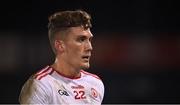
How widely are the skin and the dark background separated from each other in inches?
98.8

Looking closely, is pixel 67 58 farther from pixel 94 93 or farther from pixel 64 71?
pixel 94 93

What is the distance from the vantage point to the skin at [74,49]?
2961mm

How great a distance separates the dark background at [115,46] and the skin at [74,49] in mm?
2510

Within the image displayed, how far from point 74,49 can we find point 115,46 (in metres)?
2.78

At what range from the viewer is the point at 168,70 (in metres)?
5.63

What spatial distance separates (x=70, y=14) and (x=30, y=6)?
281 cm

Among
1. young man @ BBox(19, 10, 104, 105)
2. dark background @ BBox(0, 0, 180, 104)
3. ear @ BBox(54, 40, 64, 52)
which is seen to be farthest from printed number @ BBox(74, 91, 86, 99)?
dark background @ BBox(0, 0, 180, 104)

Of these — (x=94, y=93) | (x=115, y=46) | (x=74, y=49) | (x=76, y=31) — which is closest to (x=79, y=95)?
(x=94, y=93)

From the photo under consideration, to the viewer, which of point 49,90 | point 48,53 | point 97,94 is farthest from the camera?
point 48,53

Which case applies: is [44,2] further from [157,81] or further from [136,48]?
[157,81]

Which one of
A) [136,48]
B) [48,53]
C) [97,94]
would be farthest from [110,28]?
[97,94]

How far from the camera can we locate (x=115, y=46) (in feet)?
18.8

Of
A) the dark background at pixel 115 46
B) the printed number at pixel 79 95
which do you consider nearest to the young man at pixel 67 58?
the printed number at pixel 79 95

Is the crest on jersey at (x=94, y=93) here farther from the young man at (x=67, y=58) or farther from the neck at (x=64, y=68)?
the neck at (x=64, y=68)
